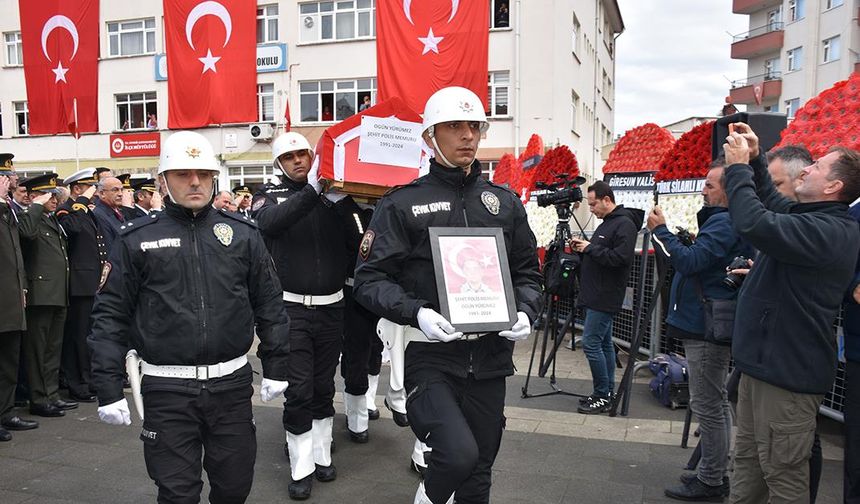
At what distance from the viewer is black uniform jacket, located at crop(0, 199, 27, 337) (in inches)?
233

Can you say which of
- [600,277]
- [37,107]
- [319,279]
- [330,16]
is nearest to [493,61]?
[330,16]

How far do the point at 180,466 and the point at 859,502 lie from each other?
3338 mm

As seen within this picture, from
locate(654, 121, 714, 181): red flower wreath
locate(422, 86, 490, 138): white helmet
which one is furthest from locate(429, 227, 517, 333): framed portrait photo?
locate(654, 121, 714, 181): red flower wreath

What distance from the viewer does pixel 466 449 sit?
3.02 meters

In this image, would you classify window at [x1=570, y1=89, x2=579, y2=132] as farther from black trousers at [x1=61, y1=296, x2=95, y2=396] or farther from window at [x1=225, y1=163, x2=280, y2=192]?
black trousers at [x1=61, y1=296, x2=95, y2=396]

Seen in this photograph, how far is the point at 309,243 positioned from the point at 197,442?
1.81m

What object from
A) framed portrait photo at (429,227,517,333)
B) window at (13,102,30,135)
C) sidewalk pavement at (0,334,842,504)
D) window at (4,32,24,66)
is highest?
window at (4,32,24,66)

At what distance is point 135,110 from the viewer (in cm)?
2930

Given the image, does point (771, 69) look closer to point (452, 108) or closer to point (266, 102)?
point (266, 102)

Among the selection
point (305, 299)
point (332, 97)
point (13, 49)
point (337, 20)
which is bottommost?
point (305, 299)

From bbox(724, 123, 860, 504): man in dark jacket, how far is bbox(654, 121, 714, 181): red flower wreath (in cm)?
507

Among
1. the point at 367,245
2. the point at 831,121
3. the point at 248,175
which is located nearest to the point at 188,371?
the point at 367,245

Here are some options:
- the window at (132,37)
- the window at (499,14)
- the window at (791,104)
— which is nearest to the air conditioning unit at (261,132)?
the window at (132,37)

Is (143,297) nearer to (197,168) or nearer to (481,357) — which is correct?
(197,168)
